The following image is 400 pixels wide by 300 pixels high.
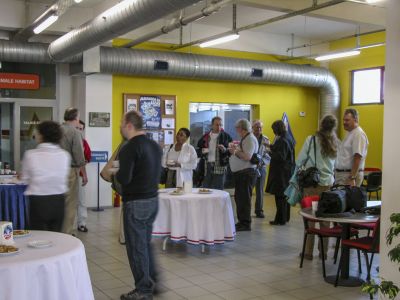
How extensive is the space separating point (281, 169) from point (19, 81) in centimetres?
497

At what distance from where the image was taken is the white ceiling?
7.91m

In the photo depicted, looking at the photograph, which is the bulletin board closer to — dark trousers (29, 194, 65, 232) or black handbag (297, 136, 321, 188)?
black handbag (297, 136, 321, 188)

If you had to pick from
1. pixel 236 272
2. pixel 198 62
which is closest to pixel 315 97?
pixel 198 62

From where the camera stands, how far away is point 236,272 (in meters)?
5.06

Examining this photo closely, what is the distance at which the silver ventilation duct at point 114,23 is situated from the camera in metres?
4.95

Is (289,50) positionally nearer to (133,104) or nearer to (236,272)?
(133,104)

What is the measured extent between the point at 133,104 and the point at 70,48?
104 inches

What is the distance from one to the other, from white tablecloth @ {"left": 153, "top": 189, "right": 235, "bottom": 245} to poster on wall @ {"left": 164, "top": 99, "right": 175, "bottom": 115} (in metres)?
4.81

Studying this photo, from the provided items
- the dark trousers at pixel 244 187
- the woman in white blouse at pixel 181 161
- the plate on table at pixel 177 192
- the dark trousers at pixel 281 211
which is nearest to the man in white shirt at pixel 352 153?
the dark trousers at pixel 244 187

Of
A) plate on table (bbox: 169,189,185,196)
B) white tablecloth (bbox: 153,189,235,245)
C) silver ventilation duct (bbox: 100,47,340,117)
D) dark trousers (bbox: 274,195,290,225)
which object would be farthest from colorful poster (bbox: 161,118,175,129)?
white tablecloth (bbox: 153,189,235,245)

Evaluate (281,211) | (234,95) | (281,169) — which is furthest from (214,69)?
(281,211)

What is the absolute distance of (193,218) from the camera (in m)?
5.48

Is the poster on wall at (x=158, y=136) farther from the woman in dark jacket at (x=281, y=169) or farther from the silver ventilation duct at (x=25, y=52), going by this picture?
the woman in dark jacket at (x=281, y=169)

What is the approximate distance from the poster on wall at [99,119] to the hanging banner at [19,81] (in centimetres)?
117
